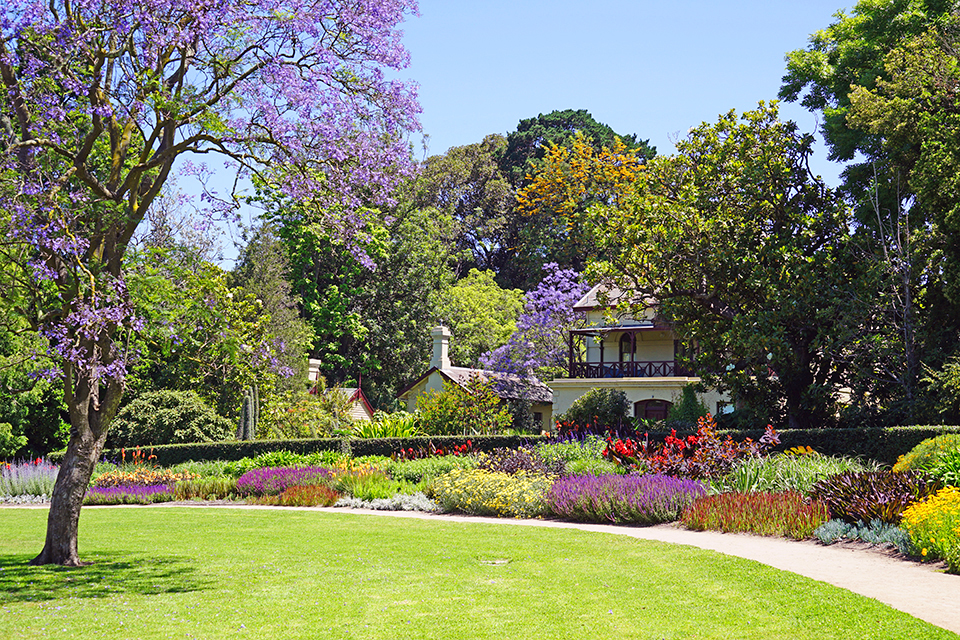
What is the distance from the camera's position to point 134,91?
944 cm

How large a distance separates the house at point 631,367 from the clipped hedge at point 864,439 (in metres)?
Result: 14.0

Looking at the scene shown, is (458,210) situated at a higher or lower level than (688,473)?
higher

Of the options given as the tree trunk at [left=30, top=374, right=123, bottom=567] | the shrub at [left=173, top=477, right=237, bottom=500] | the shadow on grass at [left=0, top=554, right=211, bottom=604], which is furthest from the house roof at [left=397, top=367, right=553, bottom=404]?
the tree trunk at [left=30, top=374, right=123, bottom=567]

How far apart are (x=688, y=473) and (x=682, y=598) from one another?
27.6ft

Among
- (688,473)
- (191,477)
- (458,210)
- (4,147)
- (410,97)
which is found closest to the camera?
(4,147)

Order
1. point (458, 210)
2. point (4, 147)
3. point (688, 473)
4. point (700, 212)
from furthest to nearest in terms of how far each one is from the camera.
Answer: point (458, 210) → point (700, 212) → point (688, 473) → point (4, 147)

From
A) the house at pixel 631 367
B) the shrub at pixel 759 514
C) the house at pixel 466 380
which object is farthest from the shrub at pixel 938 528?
the house at pixel 466 380

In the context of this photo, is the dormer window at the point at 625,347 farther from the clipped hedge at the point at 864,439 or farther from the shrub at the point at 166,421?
the shrub at the point at 166,421

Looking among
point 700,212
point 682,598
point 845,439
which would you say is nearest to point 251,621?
point 682,598

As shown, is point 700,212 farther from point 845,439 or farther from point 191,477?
point 191,477

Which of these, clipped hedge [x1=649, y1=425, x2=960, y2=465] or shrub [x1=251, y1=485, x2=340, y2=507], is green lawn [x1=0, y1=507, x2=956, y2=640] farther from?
clipped hedge [x1=649, y1=425, x2=960, y2=465]

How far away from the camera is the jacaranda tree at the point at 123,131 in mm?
8500

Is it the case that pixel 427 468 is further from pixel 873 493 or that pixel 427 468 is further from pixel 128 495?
pixel 873 493

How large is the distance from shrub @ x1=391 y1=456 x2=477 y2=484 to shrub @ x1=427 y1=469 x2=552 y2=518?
6.53ft
